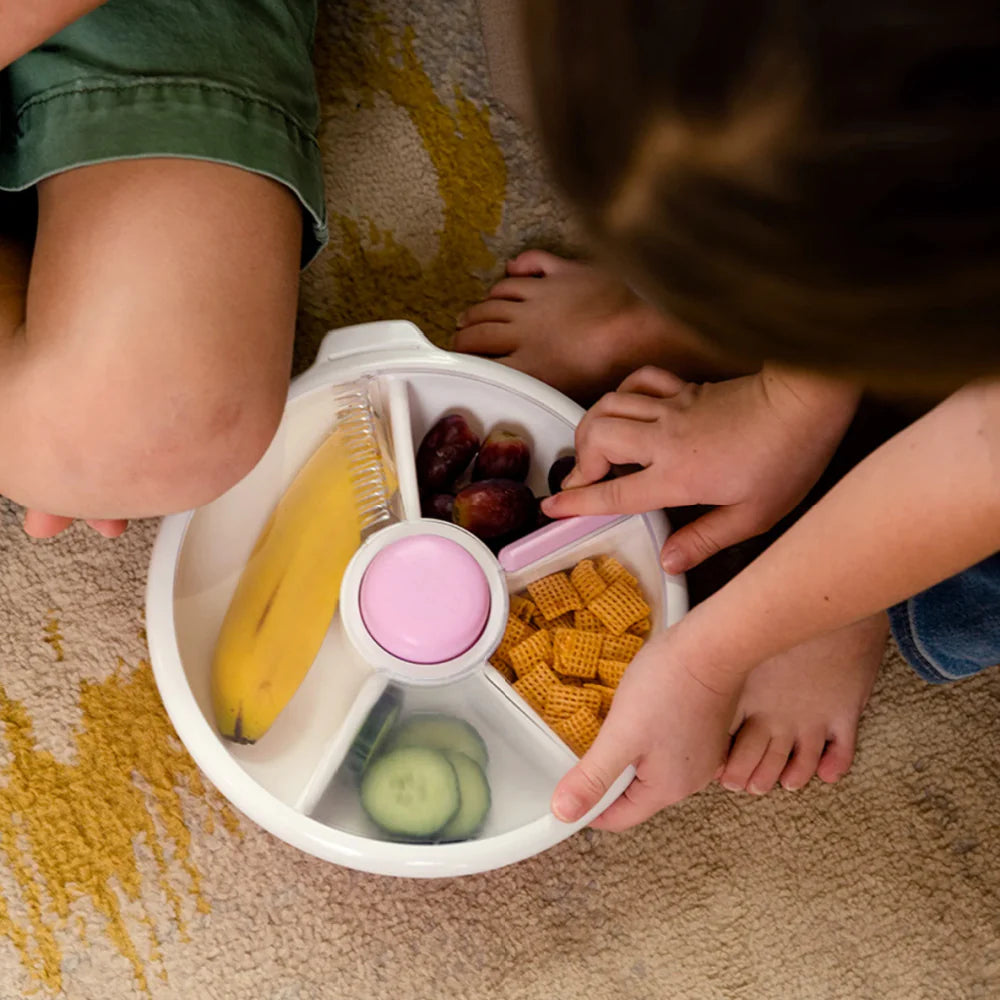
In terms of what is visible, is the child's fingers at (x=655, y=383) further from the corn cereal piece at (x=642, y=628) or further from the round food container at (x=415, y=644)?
the corn cereal piece at (x=642, y=628)

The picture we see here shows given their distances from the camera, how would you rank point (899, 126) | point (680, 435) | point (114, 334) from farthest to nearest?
point (680, 435) < point (114, 334) < point (899, 126)

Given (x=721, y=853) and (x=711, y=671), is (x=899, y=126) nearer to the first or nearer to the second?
(x=711, y=671)

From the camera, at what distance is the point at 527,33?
1.09 feet

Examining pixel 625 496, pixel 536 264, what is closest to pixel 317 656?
pixel 625 496

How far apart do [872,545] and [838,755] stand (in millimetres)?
271

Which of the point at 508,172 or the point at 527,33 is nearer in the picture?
the point at 527,33

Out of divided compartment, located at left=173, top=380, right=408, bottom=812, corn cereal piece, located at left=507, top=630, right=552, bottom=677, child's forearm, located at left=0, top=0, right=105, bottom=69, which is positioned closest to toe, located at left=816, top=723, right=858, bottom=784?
corn cereal piece, located at left=507, top=630, right=552, bottom=677

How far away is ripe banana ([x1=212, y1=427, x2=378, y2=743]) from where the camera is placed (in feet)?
2.28

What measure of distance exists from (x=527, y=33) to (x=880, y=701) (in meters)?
0.63

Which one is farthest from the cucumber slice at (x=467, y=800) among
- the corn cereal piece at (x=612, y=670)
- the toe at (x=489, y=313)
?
the toe at (x=489, y=313)

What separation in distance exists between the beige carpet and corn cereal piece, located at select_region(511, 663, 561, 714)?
11 centimetres

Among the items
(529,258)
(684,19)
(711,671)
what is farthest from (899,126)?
(529,258)

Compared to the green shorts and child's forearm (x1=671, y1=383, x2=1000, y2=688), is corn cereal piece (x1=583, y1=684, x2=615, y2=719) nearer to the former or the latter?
child's forearm (x1=671, y1=383, x2=1000, y2=688)

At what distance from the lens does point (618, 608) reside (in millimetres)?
735
